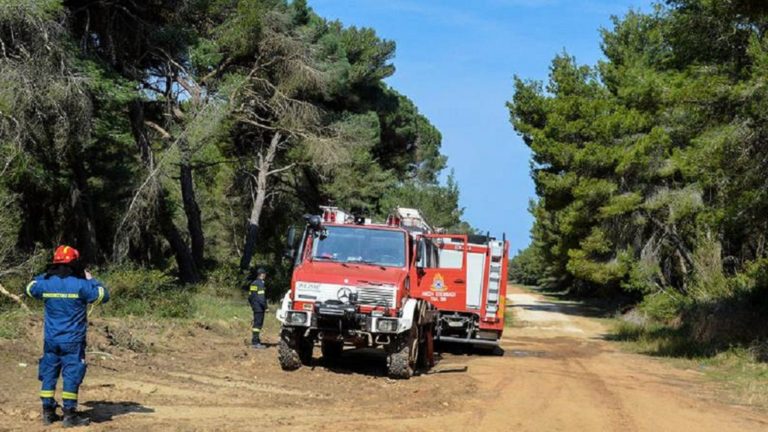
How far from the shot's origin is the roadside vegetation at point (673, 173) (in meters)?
16.7

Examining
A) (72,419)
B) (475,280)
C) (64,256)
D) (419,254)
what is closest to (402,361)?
(419,254)

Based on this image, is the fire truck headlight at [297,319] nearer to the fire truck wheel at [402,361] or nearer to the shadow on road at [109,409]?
the fire truck wheel at [402,361]

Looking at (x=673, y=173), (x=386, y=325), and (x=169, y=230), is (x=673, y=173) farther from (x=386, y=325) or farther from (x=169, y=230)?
(x=386, y=325)

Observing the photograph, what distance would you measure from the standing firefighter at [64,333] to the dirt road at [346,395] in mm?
378

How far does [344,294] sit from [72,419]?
18.0 ft

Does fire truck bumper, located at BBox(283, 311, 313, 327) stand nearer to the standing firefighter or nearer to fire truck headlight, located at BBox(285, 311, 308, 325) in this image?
fire truck headlight, located at BBox(285, 311, 308, 325)

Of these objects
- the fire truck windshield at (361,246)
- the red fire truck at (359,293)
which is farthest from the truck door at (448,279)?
the fire truck windshield at (361,246)

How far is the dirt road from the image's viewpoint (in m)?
9.08

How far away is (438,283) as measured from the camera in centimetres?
1861

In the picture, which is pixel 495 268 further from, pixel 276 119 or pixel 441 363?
pixel 276 119

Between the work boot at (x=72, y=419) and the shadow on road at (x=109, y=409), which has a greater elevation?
the work boot at (x=72, y=419)

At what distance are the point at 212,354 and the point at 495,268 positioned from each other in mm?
7118

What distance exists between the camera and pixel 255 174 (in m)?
35.7

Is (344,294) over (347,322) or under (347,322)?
over
